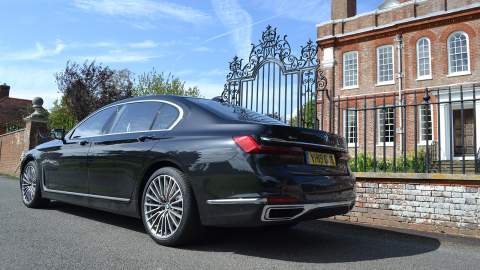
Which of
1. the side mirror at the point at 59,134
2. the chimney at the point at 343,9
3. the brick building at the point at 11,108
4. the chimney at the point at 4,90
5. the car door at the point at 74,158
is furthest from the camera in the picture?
the chimney at the point at 4,90

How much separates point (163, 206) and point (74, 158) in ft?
6.39

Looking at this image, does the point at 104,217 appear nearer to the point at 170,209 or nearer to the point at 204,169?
the point at 170,209

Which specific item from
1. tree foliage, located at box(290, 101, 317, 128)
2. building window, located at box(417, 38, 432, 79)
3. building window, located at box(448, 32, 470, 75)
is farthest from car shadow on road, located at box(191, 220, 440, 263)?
building window, located at box(417, 38, 432, 79)

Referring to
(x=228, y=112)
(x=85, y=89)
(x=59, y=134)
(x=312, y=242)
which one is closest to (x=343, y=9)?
(x=85, y=89)

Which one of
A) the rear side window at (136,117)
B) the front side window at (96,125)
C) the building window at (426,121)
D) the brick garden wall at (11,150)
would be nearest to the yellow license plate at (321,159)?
the rear side window at (136,117)

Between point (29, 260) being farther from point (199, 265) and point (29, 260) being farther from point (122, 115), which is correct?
point (122, 115)

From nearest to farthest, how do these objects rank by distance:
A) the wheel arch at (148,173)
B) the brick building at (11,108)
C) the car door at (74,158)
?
the wheel arch at (148,173) → the car door at (74,158) → the brick building at (11,108)

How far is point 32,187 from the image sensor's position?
6332mm

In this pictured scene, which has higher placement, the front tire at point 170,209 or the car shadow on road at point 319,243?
the front tire at point 170,209

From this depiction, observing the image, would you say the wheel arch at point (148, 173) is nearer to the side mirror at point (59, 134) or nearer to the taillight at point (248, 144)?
the taillight at point (248, 144)

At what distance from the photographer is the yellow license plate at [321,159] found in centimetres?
393

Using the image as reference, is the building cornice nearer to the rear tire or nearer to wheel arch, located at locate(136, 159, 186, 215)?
the rear tire

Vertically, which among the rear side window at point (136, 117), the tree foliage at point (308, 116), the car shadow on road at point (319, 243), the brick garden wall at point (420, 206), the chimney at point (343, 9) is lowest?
the car shadow on road at point (319, 243)

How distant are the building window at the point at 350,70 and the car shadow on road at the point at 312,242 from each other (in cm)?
2195
